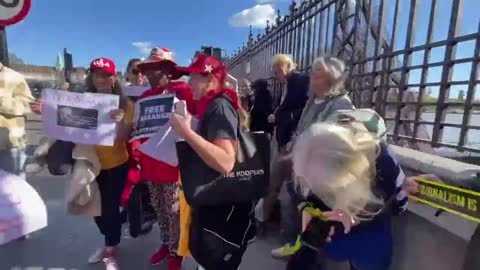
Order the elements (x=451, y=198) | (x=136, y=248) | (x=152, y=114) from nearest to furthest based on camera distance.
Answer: (x=451, y=198) < (x=152, y=114) < (x=136, y=248)

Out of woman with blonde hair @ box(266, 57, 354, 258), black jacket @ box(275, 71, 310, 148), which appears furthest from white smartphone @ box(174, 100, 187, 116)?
black jacket @ box(275, 71, 310, 148)

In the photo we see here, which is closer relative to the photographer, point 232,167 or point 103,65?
point 232,167

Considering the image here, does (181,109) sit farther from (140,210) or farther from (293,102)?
(293,102)

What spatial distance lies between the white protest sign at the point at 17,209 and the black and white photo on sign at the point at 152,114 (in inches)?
31.8

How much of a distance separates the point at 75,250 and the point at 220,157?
90.9 inches

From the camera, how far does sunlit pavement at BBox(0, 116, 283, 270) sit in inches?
130

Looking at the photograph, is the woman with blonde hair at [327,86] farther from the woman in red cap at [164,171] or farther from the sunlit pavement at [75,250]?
the sunlit pavement at [75,250]

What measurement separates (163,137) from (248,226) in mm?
788

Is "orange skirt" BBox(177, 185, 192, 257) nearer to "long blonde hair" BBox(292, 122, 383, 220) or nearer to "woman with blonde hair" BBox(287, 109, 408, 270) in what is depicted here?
"woman with blonde hair" BBox(287, 109, 408, 270)

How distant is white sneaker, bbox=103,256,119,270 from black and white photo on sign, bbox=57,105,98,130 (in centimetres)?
113

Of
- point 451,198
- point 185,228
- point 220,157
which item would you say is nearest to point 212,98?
point 220,157

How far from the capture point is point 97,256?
3348 millimetres

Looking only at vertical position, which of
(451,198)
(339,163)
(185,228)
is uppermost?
(339,163)

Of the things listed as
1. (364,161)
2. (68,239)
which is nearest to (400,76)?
(364,161)
